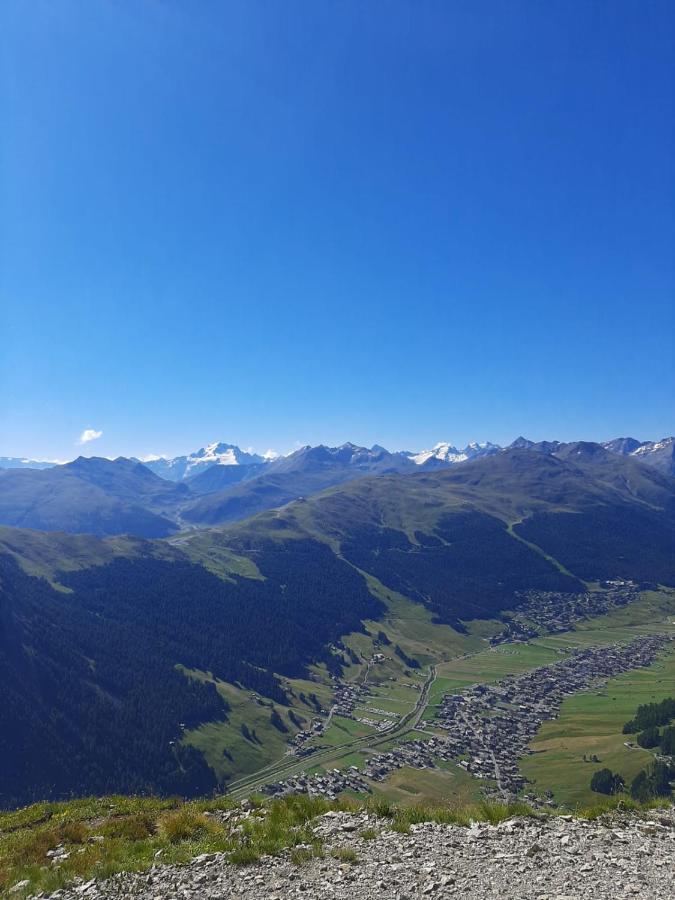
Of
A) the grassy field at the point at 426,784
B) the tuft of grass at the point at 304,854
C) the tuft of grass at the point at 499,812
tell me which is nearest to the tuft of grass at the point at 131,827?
the tuft of grass at the point at 304,854

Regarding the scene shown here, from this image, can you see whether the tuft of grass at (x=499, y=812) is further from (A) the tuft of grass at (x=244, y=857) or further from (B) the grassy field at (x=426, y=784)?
(B) the grassy field at (x=426, y=784)

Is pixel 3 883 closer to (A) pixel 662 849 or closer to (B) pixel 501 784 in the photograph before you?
(A) pixel 662 849

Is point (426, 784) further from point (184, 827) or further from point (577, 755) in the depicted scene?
point (184, 827)

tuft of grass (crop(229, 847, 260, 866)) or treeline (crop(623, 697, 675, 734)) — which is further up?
tuft of grass (crop(229, 847, 260, 866))

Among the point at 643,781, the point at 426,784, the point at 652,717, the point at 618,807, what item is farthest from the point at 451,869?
the point at 652,717

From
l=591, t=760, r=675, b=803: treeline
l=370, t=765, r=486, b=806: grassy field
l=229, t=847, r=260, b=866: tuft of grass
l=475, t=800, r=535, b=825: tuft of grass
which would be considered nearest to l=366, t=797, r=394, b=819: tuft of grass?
l=475, t=800, r=535, b=825: tuft of grass

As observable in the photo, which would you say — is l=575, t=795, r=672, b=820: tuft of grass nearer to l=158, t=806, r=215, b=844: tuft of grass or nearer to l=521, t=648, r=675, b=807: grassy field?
l=158, t=806, r=215, b=844: tuft of grass

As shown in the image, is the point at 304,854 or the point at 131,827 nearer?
the point at 304,854

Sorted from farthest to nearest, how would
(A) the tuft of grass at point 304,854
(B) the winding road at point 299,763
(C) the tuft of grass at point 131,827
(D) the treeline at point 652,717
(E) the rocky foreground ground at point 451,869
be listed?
1. (D) the treeline at point 652,717
2. (B) the winding road at point 299,763
3. (C) the tuft of grass at point 131,827
4. (A) the tuft of grass at point 304,854
5. (E) the rocky foreground ground at point 451,869

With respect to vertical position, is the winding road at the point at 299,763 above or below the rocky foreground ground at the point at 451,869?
below
